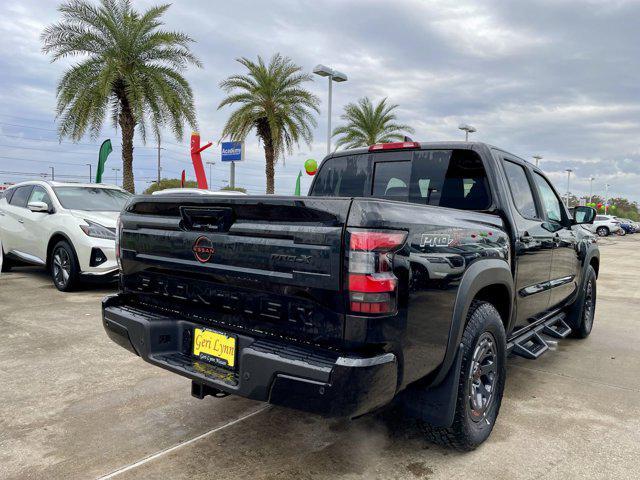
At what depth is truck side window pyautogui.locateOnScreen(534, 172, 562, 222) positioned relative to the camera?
4.40m

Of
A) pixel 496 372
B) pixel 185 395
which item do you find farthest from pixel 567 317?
pixel 185 395

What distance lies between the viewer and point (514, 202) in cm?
361

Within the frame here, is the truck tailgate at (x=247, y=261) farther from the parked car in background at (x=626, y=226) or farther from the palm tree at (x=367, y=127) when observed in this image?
the parked car in background at (x=626, y=226)

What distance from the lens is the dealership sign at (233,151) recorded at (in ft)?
71.8

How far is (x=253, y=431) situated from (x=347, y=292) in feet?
4.68

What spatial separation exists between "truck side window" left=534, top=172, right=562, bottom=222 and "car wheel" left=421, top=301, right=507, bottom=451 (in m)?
1.85

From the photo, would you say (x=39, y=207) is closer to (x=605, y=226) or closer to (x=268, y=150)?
(x=268, y=150)

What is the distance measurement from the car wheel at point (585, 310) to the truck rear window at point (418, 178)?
2.65 metres

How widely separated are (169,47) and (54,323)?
13.8 metres

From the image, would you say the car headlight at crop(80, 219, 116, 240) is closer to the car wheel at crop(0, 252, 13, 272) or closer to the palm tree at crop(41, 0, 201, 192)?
the car wheel at crop(0, 252, 13, 272)

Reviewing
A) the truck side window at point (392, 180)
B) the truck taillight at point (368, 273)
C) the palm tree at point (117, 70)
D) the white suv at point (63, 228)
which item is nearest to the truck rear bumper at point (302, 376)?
the truck taillight at point (368, 273)

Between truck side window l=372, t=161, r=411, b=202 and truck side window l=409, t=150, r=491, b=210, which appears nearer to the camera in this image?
truck side window l=409, t=150, r=491, b=210

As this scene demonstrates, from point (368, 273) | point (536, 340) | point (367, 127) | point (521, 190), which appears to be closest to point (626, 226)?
point (367, 127)

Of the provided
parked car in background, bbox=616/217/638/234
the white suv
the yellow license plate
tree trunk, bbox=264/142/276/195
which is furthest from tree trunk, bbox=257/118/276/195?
parked car in background, bbox=616/217/638/234
